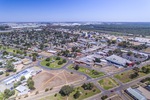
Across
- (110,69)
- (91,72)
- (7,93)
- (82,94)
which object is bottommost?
(110,69)

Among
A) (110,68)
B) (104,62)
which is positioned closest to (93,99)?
(110,68)

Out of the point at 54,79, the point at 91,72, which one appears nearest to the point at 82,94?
the point at 54,79

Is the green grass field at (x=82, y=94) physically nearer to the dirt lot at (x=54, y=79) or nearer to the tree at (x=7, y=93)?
the dirt lot at (x=54, y=79)

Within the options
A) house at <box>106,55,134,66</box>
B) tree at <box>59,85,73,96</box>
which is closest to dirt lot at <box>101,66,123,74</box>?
house at <box>106,55,134,66</box>

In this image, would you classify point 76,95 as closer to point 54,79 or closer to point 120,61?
point 54,79

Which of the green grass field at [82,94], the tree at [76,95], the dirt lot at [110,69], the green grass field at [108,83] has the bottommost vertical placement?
the dirt lot at [110,69]

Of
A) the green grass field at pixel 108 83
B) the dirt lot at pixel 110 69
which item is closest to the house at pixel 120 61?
the dirt lot at pixel 110 69
